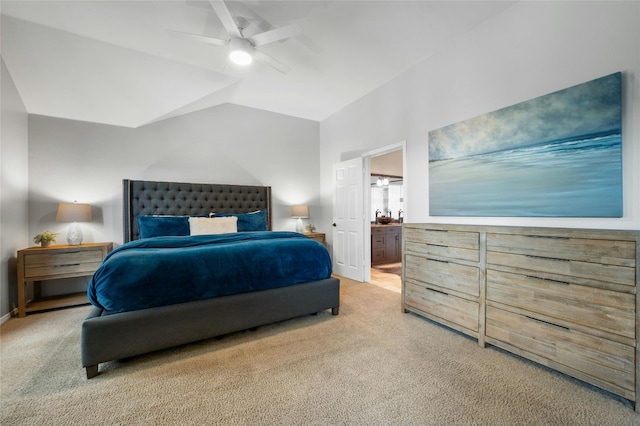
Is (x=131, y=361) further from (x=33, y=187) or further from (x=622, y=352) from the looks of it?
(x=622, y=352)

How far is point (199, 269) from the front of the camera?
7.17ft

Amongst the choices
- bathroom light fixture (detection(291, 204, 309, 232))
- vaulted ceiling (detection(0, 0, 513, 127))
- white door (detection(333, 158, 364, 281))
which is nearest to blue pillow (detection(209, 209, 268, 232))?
bathroom light fixture (detection(291, 204, 309, 232))

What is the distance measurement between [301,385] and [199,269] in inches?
46.5

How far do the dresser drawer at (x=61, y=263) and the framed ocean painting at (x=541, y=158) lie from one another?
414 centimetres

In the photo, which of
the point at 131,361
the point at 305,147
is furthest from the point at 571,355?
the point at 305,147

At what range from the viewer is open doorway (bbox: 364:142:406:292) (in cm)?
420

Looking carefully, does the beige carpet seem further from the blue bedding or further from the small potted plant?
the small potted plant

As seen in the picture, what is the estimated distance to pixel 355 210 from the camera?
432cm

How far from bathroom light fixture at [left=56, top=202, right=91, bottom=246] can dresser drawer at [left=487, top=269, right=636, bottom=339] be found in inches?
176

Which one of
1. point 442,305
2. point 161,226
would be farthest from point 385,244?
point 161,226

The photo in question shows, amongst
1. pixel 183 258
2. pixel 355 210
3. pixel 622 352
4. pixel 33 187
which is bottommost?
pixel 622 352

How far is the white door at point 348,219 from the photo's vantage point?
167 inches

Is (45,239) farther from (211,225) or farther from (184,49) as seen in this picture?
(184,49)

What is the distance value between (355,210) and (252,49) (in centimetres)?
263
